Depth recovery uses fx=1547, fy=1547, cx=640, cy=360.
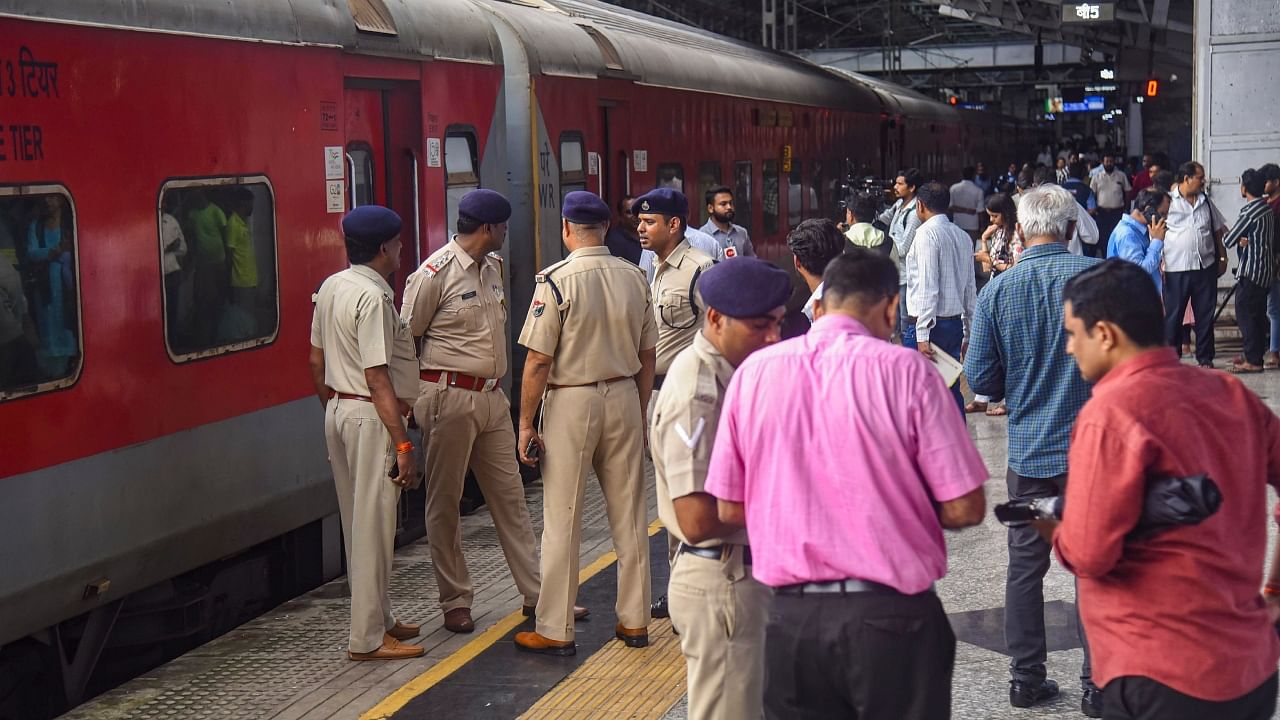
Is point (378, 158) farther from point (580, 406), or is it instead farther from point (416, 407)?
point (580, 406)

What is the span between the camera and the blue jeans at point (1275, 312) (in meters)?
12.5

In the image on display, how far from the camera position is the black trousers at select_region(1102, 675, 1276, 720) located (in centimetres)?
311

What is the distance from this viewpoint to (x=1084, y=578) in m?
3.25

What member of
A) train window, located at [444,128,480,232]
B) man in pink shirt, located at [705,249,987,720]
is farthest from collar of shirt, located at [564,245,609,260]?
man in pink shirt, located at [705,249,987,720]

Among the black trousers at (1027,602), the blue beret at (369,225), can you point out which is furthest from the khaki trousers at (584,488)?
the black trousers at (1027,602)

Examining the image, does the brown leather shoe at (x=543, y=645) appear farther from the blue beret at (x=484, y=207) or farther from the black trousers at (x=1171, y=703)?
the black trousers at (x=1171, y=703)

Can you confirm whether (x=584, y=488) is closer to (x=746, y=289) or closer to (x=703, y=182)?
(x=746, y=289)

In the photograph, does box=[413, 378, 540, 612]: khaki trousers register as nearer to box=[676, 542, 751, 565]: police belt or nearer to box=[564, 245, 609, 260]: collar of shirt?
box=[564, 245, 609, 260]: collar of shirt

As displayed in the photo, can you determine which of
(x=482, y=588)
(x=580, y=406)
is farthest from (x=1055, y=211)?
(x=482, y=588)

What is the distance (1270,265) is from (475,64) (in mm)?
6882

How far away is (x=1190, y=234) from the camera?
1221cm

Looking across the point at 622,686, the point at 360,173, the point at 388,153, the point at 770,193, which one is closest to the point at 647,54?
the point at 770,193

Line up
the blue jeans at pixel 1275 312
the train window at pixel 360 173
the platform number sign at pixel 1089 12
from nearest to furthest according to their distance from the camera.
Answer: the train window at pixel 360 173, the blue jeans at pixel 1275 312, the platform number sign at pixel 1089 12

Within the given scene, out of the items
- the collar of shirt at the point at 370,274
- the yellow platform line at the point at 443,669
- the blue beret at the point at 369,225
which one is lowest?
the yellow platform line at the point at 443,669
